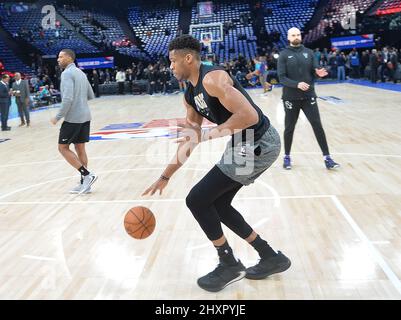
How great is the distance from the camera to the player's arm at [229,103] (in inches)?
104

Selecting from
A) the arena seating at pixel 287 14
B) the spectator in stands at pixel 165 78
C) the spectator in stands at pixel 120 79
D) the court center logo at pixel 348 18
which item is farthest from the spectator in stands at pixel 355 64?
the spectator in stands at pixel 120 79

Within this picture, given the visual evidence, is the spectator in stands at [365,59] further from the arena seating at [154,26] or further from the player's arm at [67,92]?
the player's arm at [67,92]

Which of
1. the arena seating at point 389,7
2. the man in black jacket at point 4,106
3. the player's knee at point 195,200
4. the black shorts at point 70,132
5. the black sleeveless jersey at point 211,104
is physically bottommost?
the man in black jacket at point 4,106

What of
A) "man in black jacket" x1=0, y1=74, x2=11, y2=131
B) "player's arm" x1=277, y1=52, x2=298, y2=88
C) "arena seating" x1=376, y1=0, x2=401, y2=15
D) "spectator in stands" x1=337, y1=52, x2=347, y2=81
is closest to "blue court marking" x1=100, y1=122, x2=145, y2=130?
"man in black jacket" x1=0, y1=74, x2=11, y2=131

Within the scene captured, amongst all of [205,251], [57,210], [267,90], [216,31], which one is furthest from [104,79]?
[205,251]

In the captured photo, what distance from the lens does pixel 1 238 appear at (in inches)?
166

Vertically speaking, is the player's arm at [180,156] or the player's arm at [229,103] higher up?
the player's arm at [229,103]

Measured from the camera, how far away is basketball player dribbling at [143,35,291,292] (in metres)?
2.70

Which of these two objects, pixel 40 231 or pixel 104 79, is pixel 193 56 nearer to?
pixel 40 231

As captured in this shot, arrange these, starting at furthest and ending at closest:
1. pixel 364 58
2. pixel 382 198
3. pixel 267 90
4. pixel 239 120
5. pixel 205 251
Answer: pixel 364 58
pixel 267 90
pixel 382 198
pixel 205 251
pixel 239 120

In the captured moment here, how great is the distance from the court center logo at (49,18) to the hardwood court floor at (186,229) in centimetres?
2430

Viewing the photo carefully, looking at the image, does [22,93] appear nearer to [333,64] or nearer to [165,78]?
[165,78]

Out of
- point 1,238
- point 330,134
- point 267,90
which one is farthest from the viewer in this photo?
point 267,90

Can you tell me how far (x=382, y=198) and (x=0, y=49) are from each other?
1125 inches
